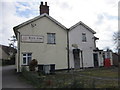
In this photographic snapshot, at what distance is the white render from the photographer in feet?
91.3

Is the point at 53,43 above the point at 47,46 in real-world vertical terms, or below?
above

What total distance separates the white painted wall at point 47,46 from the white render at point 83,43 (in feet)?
3.57

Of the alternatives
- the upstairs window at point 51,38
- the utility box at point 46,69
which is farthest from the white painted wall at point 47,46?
the utility box at point 46,69

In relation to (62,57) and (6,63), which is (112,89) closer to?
(62,57)

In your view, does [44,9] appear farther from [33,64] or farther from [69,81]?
[69,81]

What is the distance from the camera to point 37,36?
2523 cm

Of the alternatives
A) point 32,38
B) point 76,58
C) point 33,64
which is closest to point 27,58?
point 33,64

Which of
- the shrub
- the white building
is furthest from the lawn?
the white building

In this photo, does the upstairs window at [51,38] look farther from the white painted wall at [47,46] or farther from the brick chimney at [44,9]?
the brick chimney at [44,9]

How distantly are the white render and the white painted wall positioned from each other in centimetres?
109

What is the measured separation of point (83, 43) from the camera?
28.8m

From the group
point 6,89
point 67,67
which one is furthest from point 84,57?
point 6,89

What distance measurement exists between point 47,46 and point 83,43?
6.23 metres

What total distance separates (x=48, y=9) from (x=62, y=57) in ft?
24.9
